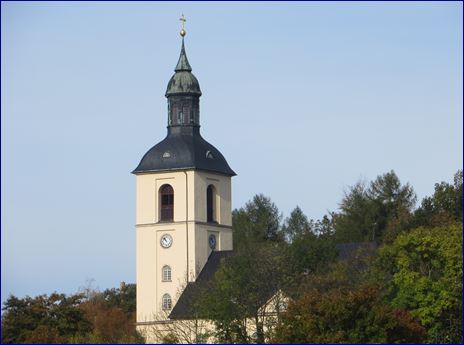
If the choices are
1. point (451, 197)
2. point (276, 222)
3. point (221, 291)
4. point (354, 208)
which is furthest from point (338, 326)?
point (276, 222)

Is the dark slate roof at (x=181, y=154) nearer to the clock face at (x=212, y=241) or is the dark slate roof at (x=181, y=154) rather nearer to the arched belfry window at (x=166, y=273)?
the clock face at (x=212, y=241)

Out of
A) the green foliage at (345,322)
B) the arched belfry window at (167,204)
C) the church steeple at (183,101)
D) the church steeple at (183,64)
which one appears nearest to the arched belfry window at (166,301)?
the arched belfry window at (167,204)

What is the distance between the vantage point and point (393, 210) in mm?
112250

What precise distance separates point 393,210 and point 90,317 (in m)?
21.1

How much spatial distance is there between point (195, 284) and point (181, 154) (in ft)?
23.8

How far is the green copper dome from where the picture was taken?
9231 centimetres

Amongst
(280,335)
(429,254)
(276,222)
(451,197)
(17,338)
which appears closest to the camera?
(280,335)

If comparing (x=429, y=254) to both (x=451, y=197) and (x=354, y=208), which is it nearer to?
(x=451, y=197)

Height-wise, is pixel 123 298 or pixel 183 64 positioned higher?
pixel 183 64

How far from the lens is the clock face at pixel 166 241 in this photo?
91.2 m

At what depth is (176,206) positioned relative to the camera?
9138 cm

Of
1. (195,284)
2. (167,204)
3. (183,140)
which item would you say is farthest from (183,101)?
(195,284)

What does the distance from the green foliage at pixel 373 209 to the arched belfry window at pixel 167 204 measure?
58.0ft

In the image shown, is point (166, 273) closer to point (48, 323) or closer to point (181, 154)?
point (181, 154)
